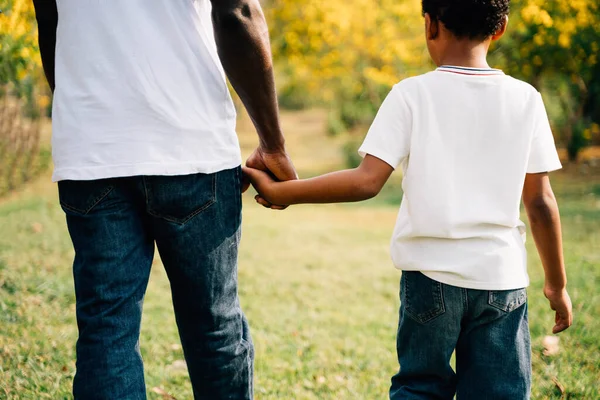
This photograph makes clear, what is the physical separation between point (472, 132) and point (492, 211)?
23cm

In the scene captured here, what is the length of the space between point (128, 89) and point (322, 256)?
13.8 ft

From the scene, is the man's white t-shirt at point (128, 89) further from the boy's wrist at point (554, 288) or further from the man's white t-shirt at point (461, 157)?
the boy's wrist at point (554, 288)

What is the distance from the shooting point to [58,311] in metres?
3.91

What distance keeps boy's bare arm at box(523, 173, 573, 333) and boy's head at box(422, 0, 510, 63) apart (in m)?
0.45

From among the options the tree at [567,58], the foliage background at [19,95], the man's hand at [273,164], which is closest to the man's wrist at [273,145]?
the man's hand at [273,164]

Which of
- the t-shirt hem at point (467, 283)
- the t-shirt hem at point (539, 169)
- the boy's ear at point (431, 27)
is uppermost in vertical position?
the boy's ear at point (431, 27)

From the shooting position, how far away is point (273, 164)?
83.2 inches

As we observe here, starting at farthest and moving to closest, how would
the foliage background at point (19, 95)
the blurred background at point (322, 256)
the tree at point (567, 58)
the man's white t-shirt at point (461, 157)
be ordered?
1. the tree at point (567, 58)
2. the foliage background at point (19, 95)
3. the blurred background at point (322, 256)
4. the man's white t-shirt at point (461, 157)

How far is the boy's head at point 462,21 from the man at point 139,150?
484 millimetres

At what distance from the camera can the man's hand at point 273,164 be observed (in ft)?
6.89

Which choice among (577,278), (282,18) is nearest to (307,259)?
(577,278)

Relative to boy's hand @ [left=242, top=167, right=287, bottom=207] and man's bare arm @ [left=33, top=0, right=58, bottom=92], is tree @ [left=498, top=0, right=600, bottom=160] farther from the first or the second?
man's bare arm @ [left=33, top=0, right=58, bottom=92]

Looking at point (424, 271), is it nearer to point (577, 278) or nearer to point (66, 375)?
point (66, 375)

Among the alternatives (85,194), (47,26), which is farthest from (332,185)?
(47,26)
